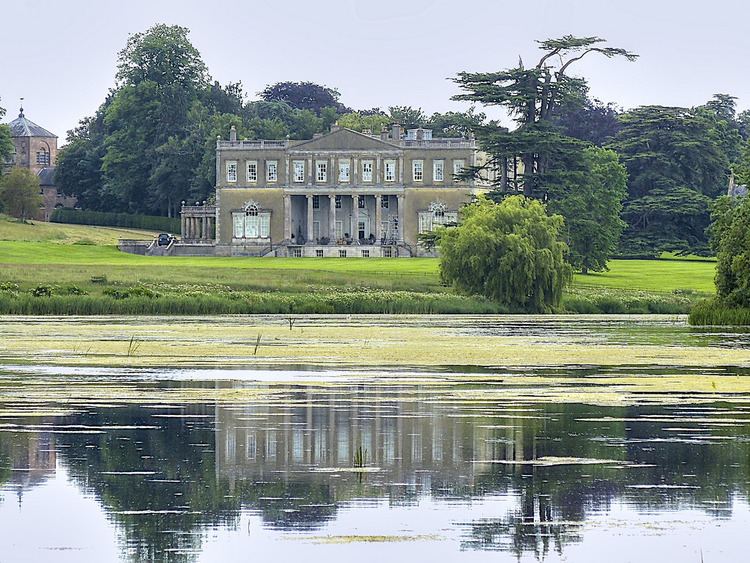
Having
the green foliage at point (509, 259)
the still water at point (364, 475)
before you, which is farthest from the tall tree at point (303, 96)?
the still water at point (364, 475)

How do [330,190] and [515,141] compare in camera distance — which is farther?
[330,190]

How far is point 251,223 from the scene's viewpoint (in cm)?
13038

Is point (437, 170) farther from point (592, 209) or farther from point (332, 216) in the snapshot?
point (592, 209)

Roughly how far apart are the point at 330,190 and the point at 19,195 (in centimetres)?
2365

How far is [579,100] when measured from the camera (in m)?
107

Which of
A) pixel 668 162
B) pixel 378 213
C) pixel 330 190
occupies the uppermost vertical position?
pixel 668 162

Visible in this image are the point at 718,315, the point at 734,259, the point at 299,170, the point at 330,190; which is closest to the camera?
the point at 734,259

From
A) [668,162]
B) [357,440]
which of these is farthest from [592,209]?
[357,440]

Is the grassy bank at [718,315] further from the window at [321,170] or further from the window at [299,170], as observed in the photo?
the window at [299,170]

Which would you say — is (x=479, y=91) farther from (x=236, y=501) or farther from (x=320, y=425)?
(x=236, y=501)

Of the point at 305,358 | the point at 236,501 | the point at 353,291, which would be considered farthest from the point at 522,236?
the point at 236,501

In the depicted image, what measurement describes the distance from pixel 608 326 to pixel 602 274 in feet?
127

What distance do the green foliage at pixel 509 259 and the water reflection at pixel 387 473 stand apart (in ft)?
139

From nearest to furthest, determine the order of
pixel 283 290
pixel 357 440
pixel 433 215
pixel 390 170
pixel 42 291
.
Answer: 1. pixel 357 440
2. pixel 42 291
3. pixel 283 290
4. pixel 433 215
5. pixel 390 170
